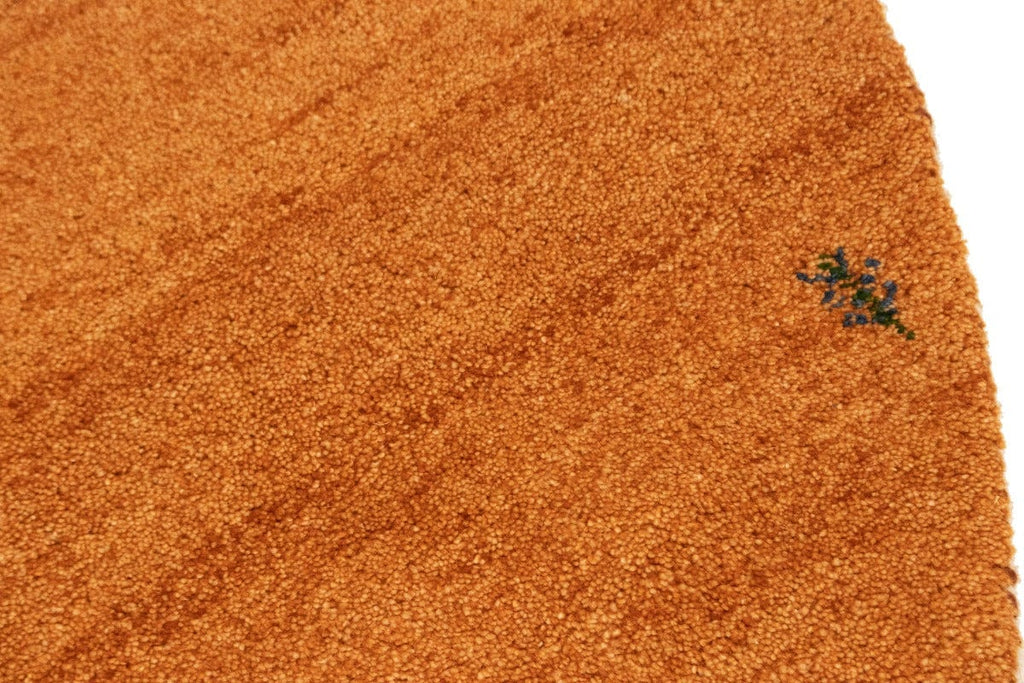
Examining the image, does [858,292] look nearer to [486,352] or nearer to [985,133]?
[985,133]

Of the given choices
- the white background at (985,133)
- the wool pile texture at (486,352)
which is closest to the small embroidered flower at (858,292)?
the wool pile texture at (486,352)

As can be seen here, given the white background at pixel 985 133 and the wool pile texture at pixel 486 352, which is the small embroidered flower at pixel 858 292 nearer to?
the wool pile texture at pixel 486 352

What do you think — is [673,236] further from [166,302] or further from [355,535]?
[166,302]

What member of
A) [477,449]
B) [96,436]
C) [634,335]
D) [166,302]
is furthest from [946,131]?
[96,436]

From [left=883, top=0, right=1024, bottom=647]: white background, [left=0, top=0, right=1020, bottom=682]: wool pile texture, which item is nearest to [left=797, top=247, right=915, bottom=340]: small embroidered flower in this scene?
[left=0, top=0, right=1020, bottom=682]: wool pile texture

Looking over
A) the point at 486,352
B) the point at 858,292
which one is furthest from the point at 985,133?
the point at 486,352

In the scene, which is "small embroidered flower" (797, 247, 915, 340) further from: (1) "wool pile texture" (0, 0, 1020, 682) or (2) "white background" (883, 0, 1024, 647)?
(2) "white background" (883, 0, 1024, 647)
